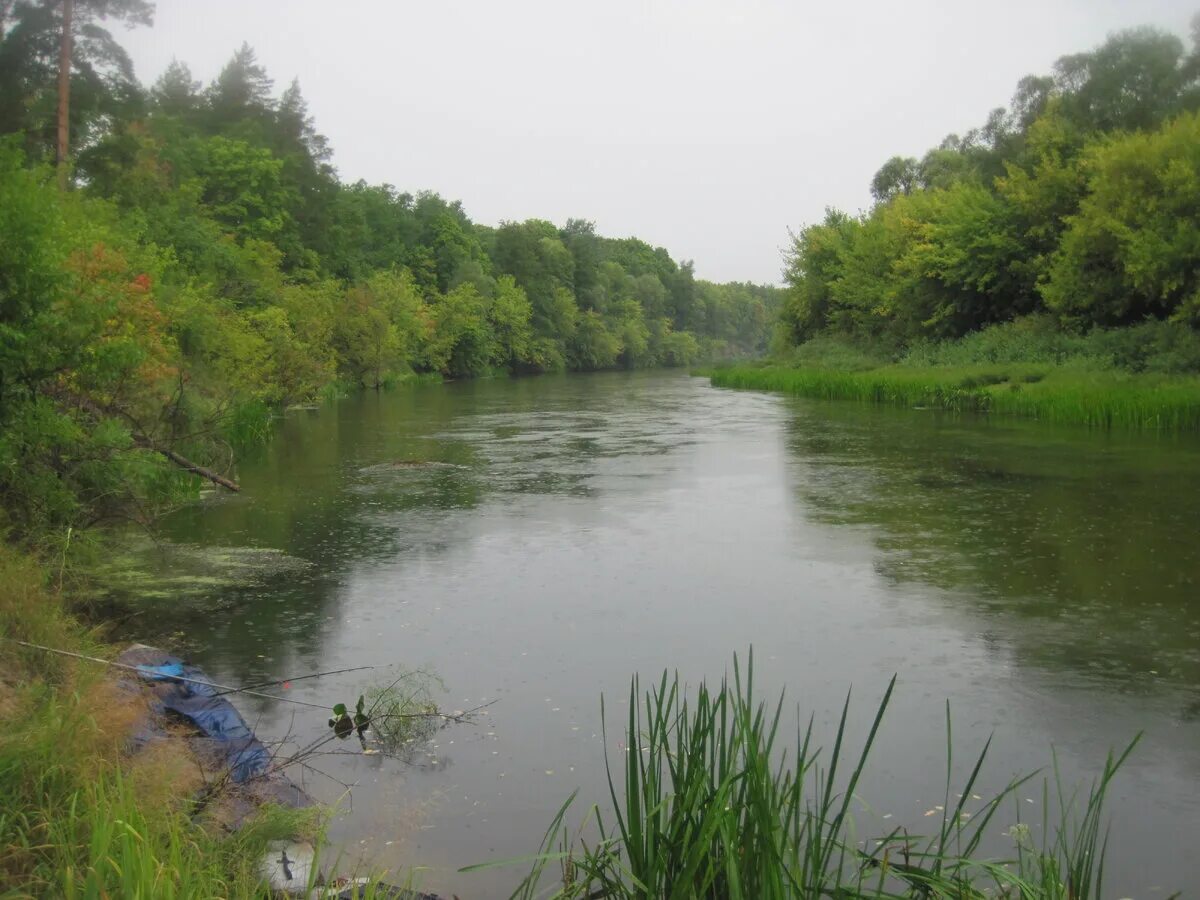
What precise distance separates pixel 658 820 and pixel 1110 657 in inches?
180

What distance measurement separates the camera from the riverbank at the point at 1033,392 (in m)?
19.1

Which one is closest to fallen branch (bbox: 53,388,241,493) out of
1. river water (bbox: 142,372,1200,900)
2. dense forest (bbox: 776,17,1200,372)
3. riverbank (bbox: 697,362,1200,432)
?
river water (bbox: 142,372,1200,900)

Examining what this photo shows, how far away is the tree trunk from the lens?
896 inches

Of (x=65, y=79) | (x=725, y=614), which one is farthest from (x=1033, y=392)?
(x=65, y=79)

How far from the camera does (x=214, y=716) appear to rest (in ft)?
17.5

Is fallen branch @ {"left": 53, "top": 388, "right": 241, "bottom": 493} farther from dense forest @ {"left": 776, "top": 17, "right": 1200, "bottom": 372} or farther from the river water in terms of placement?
dense forest @ {"left": 776, "top": 17, "right": 1200, "bottom": 372}

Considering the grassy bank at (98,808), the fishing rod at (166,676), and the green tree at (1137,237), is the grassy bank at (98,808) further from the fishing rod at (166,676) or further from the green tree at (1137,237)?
the green tree at (1137,237)

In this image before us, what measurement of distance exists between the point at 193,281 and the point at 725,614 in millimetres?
16808

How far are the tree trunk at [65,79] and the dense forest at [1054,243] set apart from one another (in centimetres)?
2293

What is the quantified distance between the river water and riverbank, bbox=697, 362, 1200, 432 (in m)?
2.80

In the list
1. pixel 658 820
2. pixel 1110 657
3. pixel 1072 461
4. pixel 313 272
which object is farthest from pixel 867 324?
pixel 658 820

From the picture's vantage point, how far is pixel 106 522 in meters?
8.77

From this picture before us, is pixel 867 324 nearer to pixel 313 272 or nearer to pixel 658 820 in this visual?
pixel 313 272

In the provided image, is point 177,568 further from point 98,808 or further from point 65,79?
point 65,79
